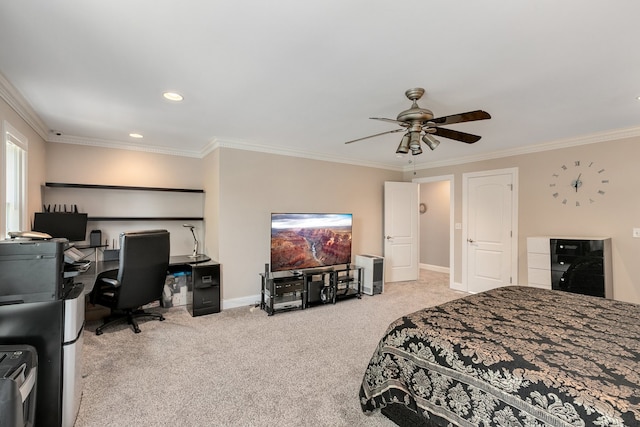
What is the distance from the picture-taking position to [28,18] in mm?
1630

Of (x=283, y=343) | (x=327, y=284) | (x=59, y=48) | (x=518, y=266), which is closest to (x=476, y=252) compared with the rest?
(x=518, y=266)

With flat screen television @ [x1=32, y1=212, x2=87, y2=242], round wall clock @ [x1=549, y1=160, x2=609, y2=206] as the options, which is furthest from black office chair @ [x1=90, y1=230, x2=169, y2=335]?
round wall clock @ [x1=549, y1=160, x2=609, y2=206]

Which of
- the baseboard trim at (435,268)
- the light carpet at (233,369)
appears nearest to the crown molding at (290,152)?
the light carpet at (233,369)

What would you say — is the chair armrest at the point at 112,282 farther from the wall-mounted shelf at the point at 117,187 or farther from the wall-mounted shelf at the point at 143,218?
the wall-mounted shelf at the point at 117,187

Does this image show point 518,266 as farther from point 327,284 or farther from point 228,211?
point 228,211

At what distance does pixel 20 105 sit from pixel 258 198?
8.72ft

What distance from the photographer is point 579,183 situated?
3990mm

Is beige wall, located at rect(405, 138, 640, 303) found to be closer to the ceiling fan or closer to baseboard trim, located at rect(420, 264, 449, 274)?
the ceiling fan

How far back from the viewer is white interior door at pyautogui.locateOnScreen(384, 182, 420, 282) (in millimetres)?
5789

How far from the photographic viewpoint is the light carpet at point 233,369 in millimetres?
1999

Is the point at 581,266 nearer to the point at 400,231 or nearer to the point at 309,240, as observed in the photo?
the point at 400,231

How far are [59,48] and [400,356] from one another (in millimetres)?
2946

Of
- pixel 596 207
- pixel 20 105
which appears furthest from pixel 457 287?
pixel 20 105

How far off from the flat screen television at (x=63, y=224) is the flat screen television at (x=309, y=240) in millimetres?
2487
